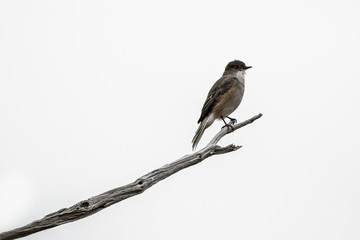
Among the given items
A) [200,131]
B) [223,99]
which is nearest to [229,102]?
[223,99]

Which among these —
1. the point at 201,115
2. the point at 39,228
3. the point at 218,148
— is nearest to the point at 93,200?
the point at 39,228

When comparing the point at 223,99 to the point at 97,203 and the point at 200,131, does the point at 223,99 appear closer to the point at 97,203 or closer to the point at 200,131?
the point at 200,131

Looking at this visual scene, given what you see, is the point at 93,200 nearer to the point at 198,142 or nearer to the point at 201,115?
the point at 198,142

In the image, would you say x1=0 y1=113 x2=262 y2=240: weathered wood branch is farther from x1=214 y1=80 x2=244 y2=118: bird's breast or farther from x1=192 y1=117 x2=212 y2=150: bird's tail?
x1=214 y1=80 x2=244 y2=118: bird's breast

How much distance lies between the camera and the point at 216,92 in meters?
11.2

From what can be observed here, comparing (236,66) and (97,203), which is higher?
(236,66)

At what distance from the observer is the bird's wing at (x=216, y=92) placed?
10720 millimetres

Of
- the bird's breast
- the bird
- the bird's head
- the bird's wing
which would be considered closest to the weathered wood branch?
the bird

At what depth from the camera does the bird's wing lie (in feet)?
35.2

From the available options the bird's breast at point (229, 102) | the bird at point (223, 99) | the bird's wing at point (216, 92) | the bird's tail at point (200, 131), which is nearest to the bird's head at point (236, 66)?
the bird at point (223, 99)

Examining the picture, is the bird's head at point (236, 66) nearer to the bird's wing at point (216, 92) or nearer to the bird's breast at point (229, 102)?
the bird's wing at point (216, 92)

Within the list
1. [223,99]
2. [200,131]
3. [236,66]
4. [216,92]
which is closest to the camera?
[200,131]

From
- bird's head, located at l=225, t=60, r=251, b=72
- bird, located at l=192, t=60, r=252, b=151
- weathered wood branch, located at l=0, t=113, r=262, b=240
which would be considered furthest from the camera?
bird's head, located at l=225, t=60, r=251, b=72

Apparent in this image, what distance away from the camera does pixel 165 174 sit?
5984 millimetres
